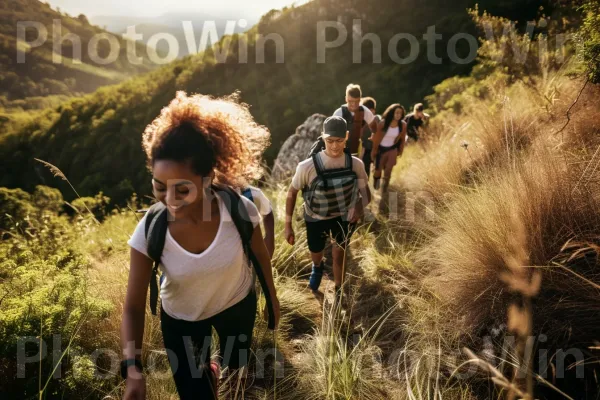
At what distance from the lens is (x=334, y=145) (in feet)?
9.74

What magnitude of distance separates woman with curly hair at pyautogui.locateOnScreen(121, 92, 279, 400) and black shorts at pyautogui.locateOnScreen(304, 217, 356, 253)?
1.45 metres

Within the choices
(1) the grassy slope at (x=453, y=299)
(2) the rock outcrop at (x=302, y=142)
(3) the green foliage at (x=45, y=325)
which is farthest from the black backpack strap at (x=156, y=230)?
(2) the rock outcrop at (x=302, y=142)

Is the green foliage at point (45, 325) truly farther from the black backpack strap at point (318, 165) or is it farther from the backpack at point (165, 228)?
the black backpack strap at point (318, 165)

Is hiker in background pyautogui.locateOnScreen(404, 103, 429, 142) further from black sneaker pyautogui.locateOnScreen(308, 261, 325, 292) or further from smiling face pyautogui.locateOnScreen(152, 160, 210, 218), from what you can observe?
smiling face pyautogui.locateOnScreen(152, 160, 210, 218)

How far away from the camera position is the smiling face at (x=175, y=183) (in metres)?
1.35

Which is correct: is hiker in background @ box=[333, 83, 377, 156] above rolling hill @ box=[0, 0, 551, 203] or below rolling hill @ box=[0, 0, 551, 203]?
below

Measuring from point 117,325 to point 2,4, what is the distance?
5585 inches

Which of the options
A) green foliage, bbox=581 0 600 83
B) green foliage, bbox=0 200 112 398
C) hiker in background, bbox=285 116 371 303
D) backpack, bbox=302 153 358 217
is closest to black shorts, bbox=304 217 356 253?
hiker in background, bbox=285 116 371 303

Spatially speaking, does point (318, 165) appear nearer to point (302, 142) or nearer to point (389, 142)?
point (389, 142)

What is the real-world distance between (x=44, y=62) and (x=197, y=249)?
12765 cm

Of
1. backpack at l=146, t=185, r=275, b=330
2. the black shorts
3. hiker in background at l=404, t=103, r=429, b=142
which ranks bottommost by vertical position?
the black shorts

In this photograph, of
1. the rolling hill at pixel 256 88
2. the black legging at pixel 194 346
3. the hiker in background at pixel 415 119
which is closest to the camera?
the black legging at pixel 194 346

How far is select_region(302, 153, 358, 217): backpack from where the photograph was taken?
3.01m

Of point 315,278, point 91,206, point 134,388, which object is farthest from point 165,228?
point 91,206
